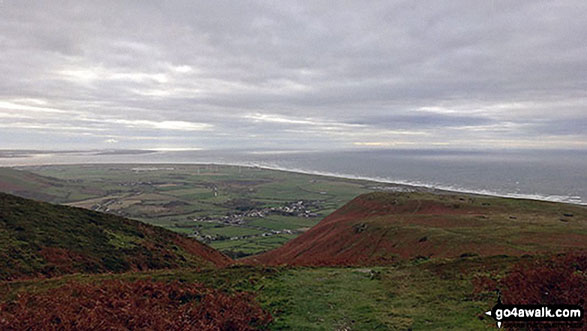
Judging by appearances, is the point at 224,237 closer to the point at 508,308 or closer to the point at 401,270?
the point at 401,270

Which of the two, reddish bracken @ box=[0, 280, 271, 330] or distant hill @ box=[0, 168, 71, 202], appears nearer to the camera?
reddish bracken @ box=[0, 280, 271, 330]

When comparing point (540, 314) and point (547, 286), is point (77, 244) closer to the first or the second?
point (540, 314)

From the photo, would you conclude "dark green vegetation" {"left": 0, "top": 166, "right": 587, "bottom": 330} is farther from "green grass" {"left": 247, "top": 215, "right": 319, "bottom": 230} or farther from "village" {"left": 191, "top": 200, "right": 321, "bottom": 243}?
"green grass" {"left": 247, "top": 215, "right": 319, "bottom": 230}

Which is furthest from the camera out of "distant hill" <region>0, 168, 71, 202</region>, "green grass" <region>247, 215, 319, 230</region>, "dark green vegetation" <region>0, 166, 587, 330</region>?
"distant hill" <region>0, 168, 71, 202</region>

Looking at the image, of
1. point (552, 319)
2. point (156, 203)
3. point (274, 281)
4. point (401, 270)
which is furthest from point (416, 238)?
point (156, 203)

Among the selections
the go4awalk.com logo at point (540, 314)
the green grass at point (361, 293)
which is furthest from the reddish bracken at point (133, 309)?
the go4awalk.com logo at point (540, 314)

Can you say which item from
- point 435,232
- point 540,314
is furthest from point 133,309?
point 435,232

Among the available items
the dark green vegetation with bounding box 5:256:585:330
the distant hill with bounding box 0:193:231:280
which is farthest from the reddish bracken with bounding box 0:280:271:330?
the distant hill with bounding box 0:193:231:280
